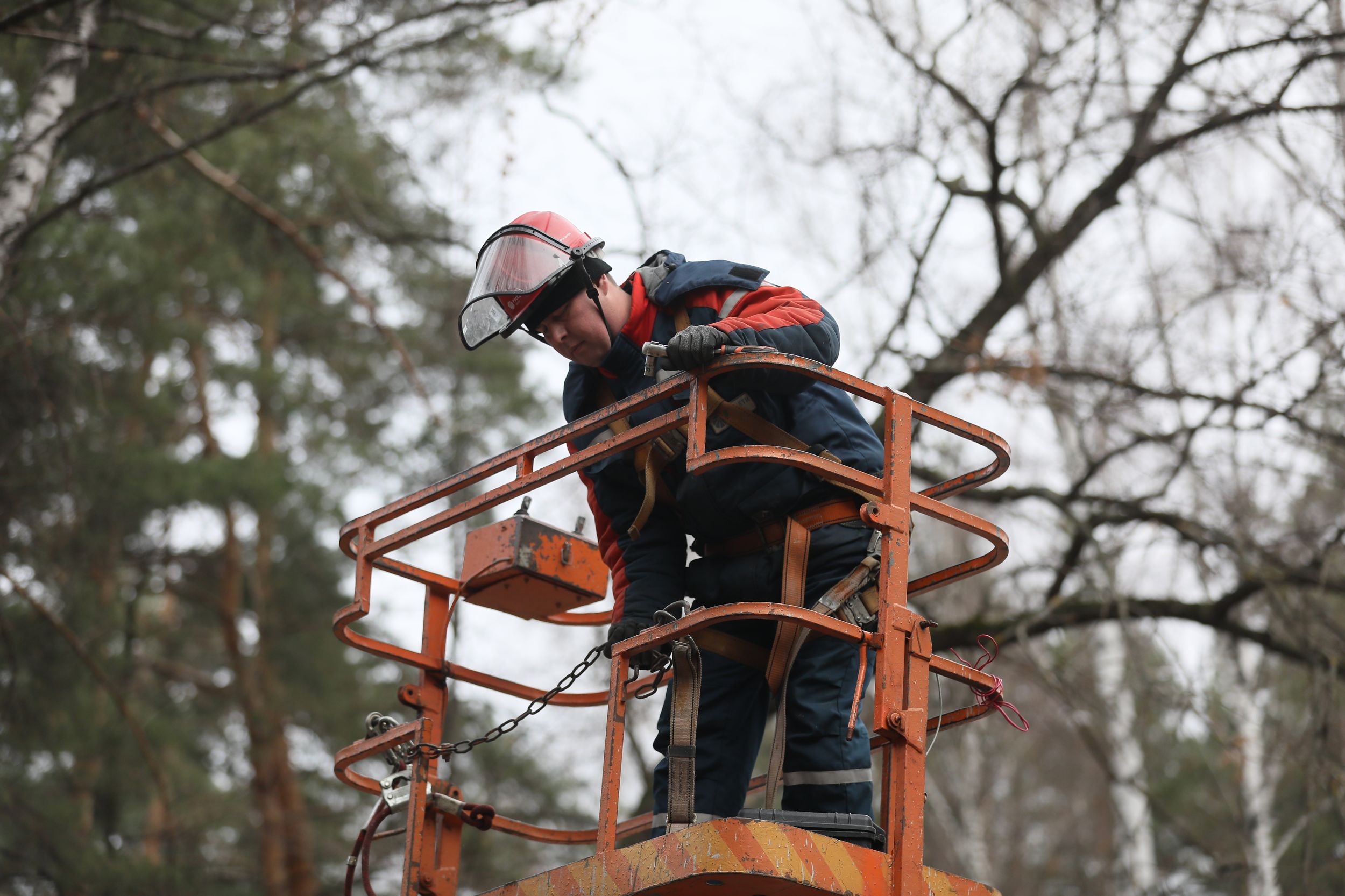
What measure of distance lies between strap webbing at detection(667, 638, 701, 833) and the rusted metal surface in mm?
1114

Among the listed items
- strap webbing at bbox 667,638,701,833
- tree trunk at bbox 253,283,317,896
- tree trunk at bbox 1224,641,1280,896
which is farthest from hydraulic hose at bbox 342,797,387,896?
tree trunk at bbox 253,283,317,896

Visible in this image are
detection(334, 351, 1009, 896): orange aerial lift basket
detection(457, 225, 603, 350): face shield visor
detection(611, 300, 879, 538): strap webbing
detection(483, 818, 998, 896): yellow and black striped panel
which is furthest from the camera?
detection(457, 225, 603, 350): face shield visor

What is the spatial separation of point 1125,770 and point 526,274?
41.3 feet

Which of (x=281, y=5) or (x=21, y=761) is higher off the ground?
(x=281, y=5)

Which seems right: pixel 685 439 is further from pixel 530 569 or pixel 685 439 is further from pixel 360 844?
pixel 360 844

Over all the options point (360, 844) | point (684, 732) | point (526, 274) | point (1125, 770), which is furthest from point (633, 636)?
point (1125, 770)

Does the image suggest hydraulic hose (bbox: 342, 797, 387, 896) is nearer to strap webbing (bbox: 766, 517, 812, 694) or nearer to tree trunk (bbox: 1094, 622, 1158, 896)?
strap webbing (bbox: 766, 517, 812, 694)

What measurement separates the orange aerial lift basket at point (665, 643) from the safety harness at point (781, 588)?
0.13m

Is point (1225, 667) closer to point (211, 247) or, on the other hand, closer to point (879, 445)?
point (211, 247)

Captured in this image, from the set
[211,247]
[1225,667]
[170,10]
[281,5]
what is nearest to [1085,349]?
[281,5]

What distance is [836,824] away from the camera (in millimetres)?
3510

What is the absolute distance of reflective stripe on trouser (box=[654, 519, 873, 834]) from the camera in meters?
3.65

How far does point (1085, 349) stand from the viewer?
9.43 m

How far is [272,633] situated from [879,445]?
12.0 metres
